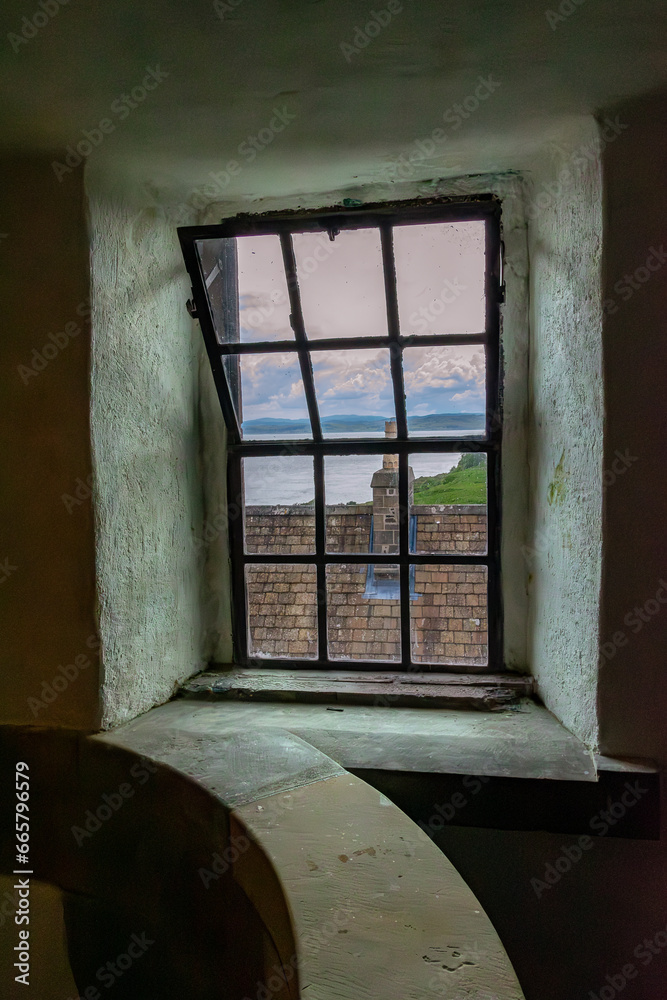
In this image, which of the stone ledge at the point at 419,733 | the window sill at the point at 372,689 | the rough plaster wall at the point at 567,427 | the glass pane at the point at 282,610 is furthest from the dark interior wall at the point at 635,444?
the glass pane at the point at 282,610

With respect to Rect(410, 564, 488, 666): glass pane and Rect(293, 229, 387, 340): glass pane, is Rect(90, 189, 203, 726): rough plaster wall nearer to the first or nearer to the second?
Rect(293, 229, 387, 340): glass pane

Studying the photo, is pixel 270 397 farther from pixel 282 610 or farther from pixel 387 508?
pixel 282 610

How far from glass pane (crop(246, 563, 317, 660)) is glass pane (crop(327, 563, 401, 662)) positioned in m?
0.06

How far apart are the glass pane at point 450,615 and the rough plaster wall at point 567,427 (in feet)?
0.52

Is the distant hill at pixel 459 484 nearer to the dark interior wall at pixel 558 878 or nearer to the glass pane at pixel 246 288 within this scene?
the glass pane at pixel 246 288

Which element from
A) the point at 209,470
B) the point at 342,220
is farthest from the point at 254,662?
the point at 342,220

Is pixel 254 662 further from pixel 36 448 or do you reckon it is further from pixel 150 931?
pixel 36 448

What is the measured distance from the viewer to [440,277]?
1.76 metres

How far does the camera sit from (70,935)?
1510 millimetres

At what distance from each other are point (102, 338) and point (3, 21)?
64 centimetres

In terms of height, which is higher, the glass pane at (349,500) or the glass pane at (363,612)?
the glass pane at (349,500)

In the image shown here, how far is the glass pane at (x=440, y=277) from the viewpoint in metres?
1.73

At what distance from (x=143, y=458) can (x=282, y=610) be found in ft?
2.21

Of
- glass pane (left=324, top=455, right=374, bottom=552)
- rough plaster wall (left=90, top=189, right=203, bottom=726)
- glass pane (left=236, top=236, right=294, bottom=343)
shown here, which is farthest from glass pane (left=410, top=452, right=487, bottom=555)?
rough plaster wall (left=90, top=189, right=203, bottom=726)
